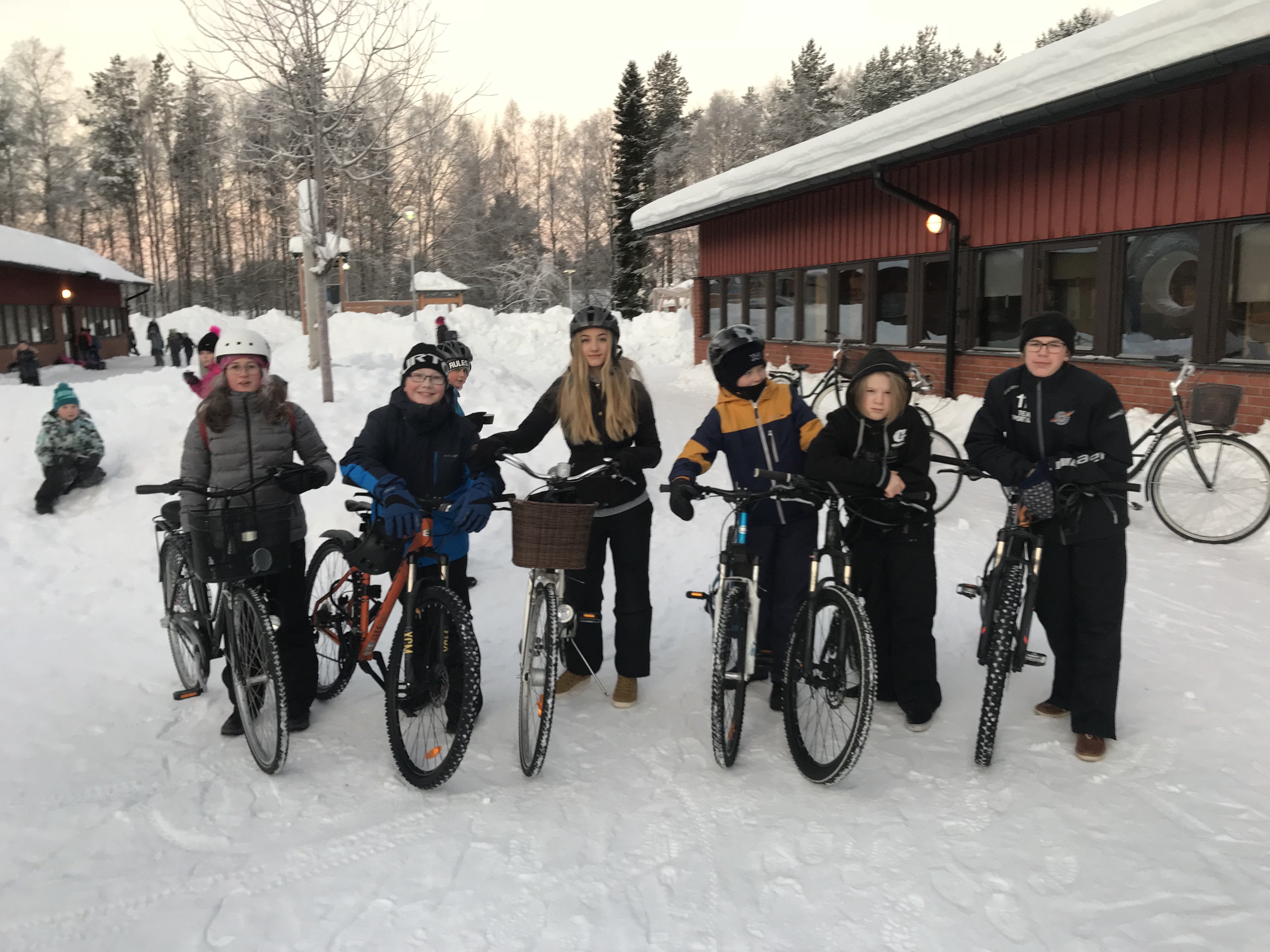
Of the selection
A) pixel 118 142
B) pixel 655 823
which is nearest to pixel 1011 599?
pixel 655 823

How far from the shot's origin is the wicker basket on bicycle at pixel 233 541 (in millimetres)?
3869

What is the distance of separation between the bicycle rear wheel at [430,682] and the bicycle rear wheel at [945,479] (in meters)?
5.08

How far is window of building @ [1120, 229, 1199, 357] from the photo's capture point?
955cm

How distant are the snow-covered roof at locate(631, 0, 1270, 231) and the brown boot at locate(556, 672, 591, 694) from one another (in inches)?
302

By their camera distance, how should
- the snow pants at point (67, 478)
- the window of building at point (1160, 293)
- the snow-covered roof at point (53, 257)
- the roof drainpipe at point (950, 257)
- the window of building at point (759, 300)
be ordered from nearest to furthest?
the snow pants at point (67, 478)
the window of building at point (1160, 293)
the roof drainpipe at point (950, 257)
the window of building at point (759, 300)
the snow-covered roof at point (53, 257)

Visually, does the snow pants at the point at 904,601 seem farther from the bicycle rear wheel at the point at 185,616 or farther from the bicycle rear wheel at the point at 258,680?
the bicycle rear wheel at the point at 185,616

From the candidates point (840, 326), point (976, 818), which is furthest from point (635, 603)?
point (840, 326)

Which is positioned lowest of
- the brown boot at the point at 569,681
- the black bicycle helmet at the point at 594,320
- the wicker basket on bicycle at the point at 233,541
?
the brown boot at the point at 569,681

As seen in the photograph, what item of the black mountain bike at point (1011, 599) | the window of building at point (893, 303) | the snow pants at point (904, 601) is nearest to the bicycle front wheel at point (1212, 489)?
the black mountain bike at point (1011, 599)

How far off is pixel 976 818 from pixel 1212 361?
7.71 meters

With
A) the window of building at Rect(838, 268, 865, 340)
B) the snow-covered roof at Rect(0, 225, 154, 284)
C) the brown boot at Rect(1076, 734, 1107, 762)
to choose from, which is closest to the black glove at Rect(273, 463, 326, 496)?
the brown boot at Rect(1076, 734, 1107, 762)

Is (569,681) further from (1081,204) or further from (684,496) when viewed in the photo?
(1081,204)

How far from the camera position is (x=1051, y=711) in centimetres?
441

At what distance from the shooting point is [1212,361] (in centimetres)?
927
